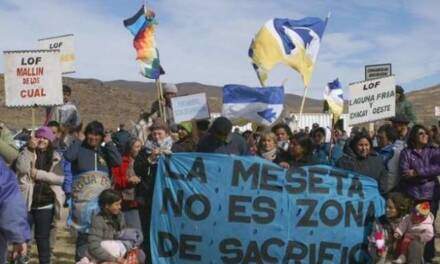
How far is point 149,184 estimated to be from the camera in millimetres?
7797

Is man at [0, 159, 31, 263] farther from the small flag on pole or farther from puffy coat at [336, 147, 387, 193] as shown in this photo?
the small flag on pole

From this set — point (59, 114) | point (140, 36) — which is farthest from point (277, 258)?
point (59, 114)

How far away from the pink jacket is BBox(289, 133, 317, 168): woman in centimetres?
106

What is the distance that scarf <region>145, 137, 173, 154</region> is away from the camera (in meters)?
7.76

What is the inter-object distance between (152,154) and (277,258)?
1.63 meters

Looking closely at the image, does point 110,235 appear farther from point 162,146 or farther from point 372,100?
point 372,100

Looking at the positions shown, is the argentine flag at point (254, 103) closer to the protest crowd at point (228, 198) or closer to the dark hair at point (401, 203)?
the protest crowd at point (228, 198)

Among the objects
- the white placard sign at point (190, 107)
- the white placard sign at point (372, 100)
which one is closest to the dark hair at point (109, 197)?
the white placard sign at point (190, 107)

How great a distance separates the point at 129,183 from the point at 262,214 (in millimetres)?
1416

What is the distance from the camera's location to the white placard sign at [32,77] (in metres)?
9.83

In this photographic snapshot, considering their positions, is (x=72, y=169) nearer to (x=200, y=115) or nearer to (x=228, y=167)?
(x=228, y=167)

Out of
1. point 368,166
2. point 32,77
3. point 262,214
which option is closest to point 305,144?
point 368,166

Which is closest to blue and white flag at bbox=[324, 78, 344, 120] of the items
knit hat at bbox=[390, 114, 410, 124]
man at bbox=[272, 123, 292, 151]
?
knit hat at bbox=[390, 114, 410, 124]

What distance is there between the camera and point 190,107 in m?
9.58
